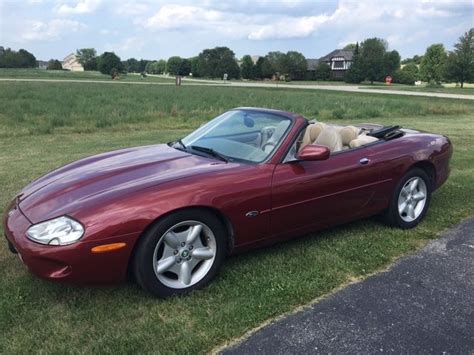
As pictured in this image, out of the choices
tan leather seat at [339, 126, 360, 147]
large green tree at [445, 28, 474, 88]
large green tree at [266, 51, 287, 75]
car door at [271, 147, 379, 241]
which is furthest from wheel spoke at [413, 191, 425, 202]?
large green tree at [266, 51, 287, 75]

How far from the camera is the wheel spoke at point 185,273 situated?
317cm

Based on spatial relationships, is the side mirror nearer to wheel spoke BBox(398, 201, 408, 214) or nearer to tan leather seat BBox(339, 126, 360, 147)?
tan leather seat BBox(339, 126, 360, 147)

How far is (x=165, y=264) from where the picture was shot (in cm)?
308

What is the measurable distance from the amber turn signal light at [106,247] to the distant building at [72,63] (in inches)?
6229

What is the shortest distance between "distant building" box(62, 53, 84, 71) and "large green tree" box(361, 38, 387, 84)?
327 ft

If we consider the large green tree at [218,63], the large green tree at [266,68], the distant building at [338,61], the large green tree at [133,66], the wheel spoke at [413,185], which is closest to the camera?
the wheel spoke at [413,185]

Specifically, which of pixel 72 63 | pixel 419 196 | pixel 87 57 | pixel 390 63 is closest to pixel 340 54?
pixel 390 63

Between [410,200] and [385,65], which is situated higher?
[385,65]

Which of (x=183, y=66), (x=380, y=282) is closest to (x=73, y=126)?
(x=380, y=282)

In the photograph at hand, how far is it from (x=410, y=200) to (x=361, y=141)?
2.89 ft

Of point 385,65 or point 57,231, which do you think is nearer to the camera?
point 57,231

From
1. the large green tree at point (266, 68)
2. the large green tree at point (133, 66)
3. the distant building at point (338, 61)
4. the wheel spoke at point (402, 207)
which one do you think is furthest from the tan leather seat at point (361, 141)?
the large green tree at point (133, 66)

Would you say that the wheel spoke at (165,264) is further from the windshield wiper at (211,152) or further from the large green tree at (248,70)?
the large green tree at (248,70)

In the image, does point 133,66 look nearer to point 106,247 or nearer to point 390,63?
point 390,63
